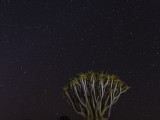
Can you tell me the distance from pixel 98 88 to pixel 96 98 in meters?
0.56

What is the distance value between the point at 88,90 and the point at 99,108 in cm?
116

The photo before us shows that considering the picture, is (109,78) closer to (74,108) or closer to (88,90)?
(88,90)

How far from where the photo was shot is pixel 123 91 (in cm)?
1948

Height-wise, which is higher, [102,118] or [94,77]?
[94,77]

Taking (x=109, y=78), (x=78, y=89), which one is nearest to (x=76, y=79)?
(x=78, y=89)

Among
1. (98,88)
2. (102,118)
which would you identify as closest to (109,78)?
(98,88)

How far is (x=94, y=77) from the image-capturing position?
62.7 ft

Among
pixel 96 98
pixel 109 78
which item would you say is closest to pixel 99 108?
pixel 96 98

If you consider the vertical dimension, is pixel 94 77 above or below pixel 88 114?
above

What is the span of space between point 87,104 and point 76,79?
1496 mm

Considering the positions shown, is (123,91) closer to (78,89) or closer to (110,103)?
(110,103)

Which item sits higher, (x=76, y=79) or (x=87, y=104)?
(x=76, y=79)

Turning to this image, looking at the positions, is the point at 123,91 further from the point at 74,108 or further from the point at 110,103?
the point at 74,108

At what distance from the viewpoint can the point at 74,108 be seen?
19359 mm
